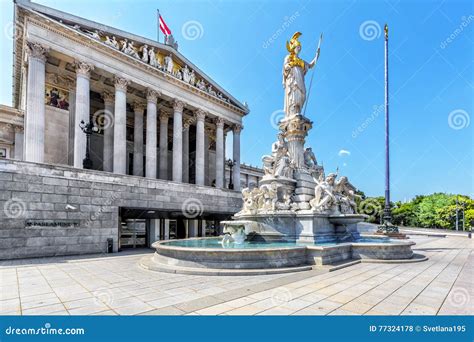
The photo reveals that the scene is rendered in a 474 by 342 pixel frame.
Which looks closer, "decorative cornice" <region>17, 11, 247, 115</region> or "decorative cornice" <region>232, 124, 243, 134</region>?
"decorative cornice" <region>17, 11, 247, 115</region>

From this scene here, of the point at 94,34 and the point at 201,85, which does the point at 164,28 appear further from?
the point at 94,34

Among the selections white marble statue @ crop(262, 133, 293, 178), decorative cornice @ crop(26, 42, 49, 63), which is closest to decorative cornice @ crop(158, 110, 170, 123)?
decorative cornice @ crop(26, 42, 49, 63)

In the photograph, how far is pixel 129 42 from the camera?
97.2ft

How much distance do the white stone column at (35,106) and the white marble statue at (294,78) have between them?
18865 mm

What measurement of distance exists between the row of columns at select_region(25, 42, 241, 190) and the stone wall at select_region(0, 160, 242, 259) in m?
3.38

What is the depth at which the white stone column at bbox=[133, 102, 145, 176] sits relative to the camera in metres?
31.3

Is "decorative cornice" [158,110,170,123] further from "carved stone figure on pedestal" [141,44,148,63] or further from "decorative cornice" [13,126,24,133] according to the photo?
"decorative cornice" [13,126,24,133]

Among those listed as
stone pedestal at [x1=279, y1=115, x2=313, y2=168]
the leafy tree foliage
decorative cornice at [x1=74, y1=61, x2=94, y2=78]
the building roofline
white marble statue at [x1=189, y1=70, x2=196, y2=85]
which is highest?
the building roofline

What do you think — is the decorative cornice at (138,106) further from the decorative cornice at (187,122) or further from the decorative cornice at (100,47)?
the decorative cornice at (187,122)

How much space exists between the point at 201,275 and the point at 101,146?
30123 mm

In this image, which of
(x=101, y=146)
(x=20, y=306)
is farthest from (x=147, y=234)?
(x=20, y=306)

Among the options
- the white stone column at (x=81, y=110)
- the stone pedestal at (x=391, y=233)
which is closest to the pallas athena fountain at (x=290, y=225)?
the stone pedestal at (x=391, y=233)

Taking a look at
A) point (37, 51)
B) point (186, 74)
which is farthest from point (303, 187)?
point (186, 74)
